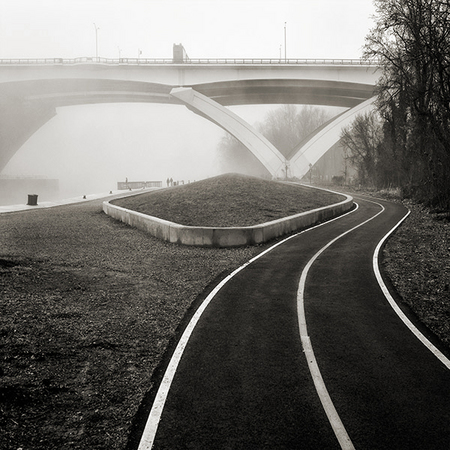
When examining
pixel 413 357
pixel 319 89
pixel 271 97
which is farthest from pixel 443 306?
pixel 271 97

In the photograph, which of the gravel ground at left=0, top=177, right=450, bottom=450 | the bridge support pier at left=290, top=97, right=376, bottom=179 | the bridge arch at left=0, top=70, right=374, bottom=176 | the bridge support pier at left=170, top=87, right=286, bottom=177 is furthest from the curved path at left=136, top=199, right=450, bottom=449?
the bridge arch at left=0, top=70, right=374, bottom=176

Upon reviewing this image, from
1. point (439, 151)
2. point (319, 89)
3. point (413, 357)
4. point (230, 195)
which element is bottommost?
point (413, 357)

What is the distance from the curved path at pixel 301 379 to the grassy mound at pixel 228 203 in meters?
10.1

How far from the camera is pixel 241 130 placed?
59656mm

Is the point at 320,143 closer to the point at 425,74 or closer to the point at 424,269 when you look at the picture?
the point at 425,74

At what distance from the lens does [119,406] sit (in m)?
4.95

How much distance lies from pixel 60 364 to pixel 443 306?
7.48 metres

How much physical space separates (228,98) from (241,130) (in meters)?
10.7

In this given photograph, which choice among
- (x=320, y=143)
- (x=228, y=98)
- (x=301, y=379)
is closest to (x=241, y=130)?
(x=228, y=98)

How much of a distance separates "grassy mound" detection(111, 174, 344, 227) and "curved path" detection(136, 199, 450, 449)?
33.1ft

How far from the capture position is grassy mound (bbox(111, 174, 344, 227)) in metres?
20.1

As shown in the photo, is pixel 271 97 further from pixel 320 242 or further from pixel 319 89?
pixel 320 242

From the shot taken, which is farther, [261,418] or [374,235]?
[374,235]

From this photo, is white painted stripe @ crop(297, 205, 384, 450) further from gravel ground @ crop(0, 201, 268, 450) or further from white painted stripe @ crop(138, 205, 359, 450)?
gravel ground @ crop(0, 201, 268, 450)
